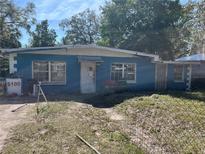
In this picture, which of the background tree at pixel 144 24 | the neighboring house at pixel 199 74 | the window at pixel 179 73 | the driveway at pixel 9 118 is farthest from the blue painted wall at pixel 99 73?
the background tree at pixel 144 24

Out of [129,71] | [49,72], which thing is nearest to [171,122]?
[49,72]

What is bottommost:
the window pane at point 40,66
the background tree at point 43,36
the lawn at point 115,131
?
the lawn at point 115,131

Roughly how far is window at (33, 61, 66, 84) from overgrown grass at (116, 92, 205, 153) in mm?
5597

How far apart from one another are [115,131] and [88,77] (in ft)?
30.0

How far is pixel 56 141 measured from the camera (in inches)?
230

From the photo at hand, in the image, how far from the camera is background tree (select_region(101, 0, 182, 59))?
29.9 metres

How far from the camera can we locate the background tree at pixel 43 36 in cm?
3731

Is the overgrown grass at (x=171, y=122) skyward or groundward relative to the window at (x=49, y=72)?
groundward

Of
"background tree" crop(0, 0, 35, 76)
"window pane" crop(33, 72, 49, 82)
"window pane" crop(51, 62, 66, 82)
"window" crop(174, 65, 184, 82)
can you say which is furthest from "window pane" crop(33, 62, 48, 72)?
"background tree" crop(0, 0, 35, 76)

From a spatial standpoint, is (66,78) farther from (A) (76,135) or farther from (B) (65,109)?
(A) (76,135)

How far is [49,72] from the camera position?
48.3ft

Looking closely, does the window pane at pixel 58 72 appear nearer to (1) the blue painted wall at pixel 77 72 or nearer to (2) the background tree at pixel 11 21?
(1) the blue painted wall at pixel 77 72

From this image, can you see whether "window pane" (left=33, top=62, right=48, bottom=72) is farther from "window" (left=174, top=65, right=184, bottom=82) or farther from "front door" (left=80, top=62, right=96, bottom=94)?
"window" (left=174, top=65, right=184, bottom=82)

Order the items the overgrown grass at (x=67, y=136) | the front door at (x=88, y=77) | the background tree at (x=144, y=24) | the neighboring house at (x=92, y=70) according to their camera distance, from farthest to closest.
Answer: the background tree at (x=144, y=24) < the front door at (x=88, y=77) < the neighboring house at (x=92, y=70) < the overgrown grass at (x=67, y=136)
